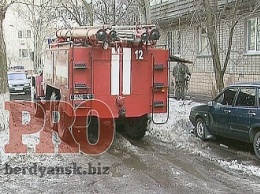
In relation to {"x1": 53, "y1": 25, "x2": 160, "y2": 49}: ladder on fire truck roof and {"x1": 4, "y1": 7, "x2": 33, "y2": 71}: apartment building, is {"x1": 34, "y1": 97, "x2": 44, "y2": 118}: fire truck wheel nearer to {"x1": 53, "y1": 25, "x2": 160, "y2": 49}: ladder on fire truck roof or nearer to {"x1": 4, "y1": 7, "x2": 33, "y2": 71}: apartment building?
{"x1": 53, "y1": 25, "x2": 160, "y2": 49}: ladder on fire truck roof

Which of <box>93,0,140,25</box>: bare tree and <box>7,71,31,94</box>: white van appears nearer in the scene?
<box>93,0,140,25</box>: bare tree

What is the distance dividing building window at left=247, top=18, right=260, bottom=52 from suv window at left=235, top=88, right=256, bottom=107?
26.3ft

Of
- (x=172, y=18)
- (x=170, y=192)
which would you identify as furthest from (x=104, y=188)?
(x=172, y=18)

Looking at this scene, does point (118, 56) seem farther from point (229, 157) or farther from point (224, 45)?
point (224, 45)

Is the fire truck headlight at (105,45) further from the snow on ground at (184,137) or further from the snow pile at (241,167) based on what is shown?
the snow pile at (241,167)

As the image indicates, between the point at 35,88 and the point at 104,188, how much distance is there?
9.51m

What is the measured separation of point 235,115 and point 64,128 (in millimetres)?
4057

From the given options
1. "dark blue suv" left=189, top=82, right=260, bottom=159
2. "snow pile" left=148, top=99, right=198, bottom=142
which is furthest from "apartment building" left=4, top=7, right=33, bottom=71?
"dark blue suv" left=189, top=82, right=260, bottom=159

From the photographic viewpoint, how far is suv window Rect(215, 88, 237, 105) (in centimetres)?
1032

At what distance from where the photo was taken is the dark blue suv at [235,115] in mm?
9328

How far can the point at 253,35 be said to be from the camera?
17.8 meters

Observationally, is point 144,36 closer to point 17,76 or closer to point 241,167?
point 241,167

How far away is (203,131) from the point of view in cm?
1149

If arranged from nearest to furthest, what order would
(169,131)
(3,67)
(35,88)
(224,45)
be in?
1. (3,67)
2. (169,131)
3. (35,88)
4. (224,45)
